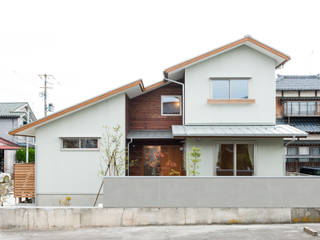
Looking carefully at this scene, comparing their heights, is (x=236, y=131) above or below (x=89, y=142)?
above

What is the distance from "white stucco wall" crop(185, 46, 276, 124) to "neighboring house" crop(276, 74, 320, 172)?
32.7 feet

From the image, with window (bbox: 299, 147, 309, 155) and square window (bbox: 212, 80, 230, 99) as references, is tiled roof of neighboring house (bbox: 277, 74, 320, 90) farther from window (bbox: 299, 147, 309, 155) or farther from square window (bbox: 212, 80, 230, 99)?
square window (bbox: 212, 80, 230, 99)

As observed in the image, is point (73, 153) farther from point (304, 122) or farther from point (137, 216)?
point (304, 122)

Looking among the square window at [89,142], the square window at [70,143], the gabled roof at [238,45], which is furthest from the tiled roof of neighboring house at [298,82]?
the square window at [70,143]

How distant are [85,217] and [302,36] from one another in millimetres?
19826

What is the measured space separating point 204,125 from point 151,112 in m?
2.72

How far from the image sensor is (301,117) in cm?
2175

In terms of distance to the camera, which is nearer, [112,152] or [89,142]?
[112,152]

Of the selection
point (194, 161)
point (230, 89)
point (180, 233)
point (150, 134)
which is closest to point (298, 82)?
point (230, 89)

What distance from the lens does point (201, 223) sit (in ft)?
29.5

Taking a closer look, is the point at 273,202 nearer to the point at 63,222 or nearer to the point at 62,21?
the point at 63,222

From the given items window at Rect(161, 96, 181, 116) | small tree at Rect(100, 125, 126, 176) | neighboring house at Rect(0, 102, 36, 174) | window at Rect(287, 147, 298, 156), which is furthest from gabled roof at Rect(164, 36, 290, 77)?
neighboring house at Rect(0, 102, 36, 174)

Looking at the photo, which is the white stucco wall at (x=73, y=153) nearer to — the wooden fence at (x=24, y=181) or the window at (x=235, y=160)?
the wooden fence at (x=24, y=181)

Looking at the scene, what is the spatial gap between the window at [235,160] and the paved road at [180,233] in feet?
10.5
